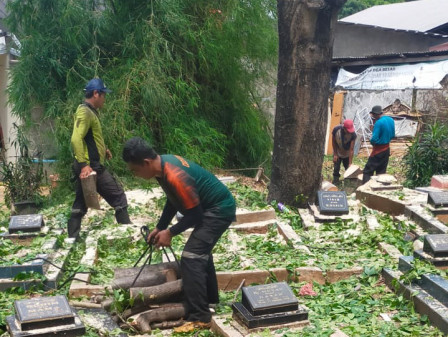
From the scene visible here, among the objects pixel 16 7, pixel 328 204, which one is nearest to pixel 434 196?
pixel 328 204

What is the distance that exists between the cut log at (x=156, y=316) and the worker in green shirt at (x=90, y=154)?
7.74ft

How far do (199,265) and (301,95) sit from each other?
3.95 meters

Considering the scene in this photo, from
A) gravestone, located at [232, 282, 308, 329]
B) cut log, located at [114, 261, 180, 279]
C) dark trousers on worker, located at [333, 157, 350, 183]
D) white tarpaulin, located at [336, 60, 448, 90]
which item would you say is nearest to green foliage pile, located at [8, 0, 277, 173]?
dark trousers on worker, located at [333, 157, 350, 183]

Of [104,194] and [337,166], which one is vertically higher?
[104,194]

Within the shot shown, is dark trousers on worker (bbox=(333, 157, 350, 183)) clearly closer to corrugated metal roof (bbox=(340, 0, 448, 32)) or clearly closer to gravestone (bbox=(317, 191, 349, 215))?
gravestone (bbox=(317, 191, 349, 215))

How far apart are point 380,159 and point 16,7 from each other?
24.3 ft

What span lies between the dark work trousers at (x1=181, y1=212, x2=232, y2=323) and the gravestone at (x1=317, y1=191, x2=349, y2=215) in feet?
9.90

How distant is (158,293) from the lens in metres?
4.84

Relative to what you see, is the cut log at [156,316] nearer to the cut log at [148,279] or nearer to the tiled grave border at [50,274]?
the cut log at [148,279]

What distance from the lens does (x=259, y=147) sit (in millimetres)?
12172

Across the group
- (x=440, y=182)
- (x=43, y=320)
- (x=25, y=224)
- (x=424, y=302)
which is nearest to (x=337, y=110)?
(x=440, y=182)

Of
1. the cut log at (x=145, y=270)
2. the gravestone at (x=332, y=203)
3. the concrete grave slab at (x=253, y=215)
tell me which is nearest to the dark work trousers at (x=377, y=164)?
the gravestone at (x=332, y=203)

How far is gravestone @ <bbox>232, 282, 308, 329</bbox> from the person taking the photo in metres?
4.44

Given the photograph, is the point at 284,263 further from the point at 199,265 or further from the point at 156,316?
the point at 156,316
